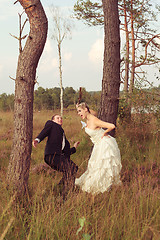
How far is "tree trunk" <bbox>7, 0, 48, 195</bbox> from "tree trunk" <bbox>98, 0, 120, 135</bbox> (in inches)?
100

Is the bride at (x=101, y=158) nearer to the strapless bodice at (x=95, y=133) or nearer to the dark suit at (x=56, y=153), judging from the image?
the strapless bodice at (x=95, y=133)

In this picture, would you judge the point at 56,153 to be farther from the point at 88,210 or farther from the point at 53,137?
the point at 88,210

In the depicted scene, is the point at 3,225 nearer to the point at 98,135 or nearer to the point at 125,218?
the point at 125,218

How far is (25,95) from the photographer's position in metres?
4.43

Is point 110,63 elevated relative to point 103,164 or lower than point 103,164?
elevated

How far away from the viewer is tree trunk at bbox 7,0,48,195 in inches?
174

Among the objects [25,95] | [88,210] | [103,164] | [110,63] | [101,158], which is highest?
[110,63]

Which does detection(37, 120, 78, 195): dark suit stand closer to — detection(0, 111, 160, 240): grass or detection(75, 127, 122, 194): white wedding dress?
detection(0, 111, 160, 240): grass

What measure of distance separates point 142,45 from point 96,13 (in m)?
3.82

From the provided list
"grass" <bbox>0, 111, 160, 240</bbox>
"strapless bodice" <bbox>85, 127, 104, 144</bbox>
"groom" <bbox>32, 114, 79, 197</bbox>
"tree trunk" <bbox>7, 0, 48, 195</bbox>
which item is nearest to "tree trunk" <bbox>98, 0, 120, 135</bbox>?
"strapless bodice" <bbox>85, 127, 104, 144</bbox>

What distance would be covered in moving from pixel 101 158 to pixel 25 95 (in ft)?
6.94

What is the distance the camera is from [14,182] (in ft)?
14.5

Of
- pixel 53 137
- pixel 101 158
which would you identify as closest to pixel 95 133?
pixel 101 158

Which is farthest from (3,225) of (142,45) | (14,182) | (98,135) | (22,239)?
(142,45)
